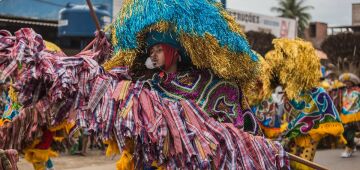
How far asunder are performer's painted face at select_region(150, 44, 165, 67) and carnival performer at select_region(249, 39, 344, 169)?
2946mm

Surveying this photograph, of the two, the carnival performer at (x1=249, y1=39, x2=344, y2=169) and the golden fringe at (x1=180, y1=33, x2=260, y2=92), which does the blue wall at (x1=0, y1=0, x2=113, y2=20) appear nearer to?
the carnival performer at (x1=249, y1=39, x2=344, y2=169)

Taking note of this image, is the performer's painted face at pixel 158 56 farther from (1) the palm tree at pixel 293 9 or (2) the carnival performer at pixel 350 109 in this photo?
(1) the palm tree at pixel 293 9

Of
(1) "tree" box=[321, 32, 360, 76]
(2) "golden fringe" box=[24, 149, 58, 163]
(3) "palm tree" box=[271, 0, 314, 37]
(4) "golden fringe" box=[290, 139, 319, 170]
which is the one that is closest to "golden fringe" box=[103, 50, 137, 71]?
(2) "golden fringe" box=[24, 149, 58, 163]

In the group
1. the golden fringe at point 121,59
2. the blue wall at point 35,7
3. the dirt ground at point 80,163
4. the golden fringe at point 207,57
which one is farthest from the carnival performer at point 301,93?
the blue wall at point 35,7

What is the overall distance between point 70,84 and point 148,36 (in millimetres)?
811

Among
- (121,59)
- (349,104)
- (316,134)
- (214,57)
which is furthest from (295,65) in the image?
(349,104)

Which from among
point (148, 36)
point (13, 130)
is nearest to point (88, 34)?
point (13, 130)

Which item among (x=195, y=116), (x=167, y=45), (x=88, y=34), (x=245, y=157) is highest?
(x=88, y=34)

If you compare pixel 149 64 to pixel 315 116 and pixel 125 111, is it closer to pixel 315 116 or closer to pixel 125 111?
pixel 125 111

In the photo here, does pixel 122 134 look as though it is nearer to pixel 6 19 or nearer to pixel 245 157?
pixel 245 157

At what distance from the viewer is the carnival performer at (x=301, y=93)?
6.76m

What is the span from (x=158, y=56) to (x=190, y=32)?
31 centimetres

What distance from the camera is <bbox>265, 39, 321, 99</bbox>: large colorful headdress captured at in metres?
6.70

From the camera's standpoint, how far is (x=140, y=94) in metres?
3.37
